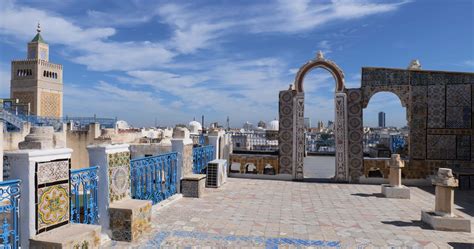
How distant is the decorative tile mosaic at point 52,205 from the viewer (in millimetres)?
3623

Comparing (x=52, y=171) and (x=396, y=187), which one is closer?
(x=52, y=171)

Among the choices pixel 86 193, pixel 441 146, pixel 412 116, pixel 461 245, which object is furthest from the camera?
pixel 412 116

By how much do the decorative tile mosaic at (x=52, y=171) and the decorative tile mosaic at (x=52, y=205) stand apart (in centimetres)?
8

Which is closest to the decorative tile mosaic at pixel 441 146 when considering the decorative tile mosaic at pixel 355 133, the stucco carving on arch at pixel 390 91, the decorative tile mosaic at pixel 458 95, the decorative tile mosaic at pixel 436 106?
the decorative tile mosaic at pixel 436 106

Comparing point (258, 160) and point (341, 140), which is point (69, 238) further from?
point (341, 140)

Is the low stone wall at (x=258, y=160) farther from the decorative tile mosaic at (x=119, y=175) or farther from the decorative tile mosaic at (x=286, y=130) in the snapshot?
the decorative tile mosaic at (x=119, y=175)

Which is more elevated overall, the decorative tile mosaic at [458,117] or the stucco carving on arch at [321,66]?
the stucco carving on arch at [321,66]

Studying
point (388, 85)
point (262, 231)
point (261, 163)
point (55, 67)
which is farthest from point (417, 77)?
point (55, 67)

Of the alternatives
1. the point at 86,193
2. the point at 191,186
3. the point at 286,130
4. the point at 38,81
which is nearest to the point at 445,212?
the point at 191,186

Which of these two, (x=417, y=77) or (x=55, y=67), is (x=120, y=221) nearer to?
(x=417, y=77)

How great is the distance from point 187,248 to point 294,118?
7.69 metres

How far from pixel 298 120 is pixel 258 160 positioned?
1.94 metres

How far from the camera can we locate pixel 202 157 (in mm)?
10016

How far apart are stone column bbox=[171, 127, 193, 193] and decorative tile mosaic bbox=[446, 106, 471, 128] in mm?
8048
